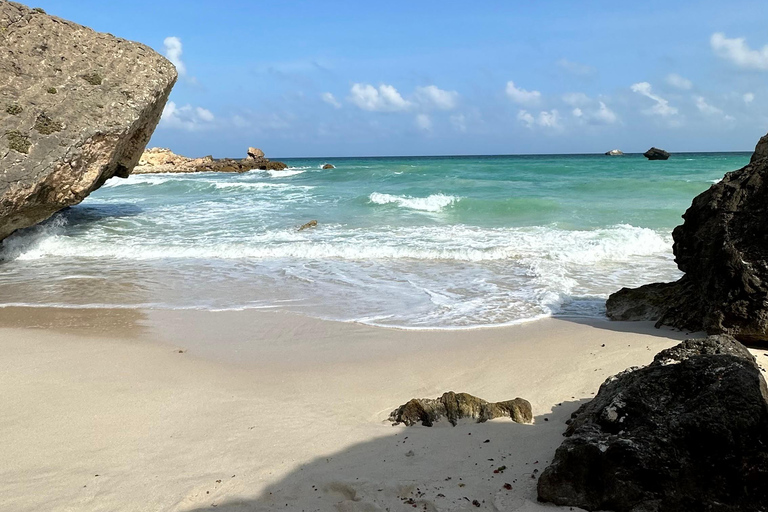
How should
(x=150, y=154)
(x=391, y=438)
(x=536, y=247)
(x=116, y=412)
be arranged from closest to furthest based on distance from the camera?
(x=391, y=438)
(x=116, y=412)
(x=536, y=247)
(x=150, y=154)

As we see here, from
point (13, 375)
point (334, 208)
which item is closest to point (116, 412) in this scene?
point (13, 375)

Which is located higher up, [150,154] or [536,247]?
[150,154]

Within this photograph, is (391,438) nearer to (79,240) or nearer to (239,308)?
(239,308)

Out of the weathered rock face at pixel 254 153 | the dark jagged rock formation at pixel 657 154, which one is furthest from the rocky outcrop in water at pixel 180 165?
the dark jagged rock formation at pixel 657 154

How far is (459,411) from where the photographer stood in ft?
12.0

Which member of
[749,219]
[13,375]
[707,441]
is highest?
[749,219]

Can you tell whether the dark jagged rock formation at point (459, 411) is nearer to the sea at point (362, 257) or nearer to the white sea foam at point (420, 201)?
the sea at point (362, 257)

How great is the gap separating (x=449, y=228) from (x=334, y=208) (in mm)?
5658

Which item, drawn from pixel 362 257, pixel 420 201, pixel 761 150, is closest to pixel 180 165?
pixel 420 201

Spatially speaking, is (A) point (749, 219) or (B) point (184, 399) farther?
(A) point (749, 219)

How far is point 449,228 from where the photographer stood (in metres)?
14.2

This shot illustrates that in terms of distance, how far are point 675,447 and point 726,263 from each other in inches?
131

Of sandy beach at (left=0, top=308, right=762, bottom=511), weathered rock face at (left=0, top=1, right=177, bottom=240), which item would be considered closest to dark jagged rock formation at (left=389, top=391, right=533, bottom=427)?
sandy beach at (left=0, top=308, right=762, bottom=511)

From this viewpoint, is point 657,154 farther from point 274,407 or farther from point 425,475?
point 425,475
